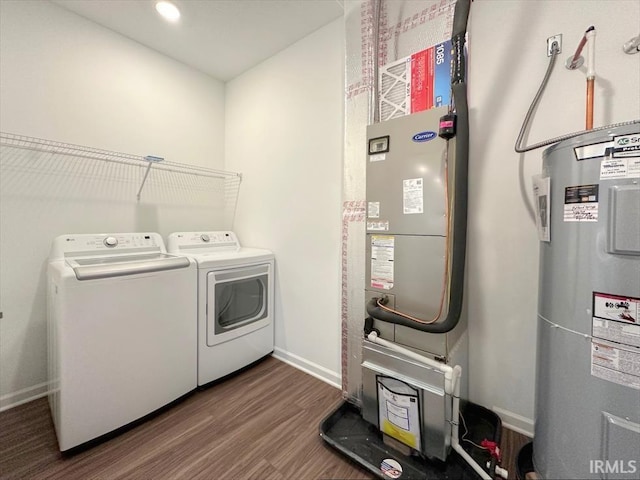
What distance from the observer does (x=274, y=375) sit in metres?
2.05

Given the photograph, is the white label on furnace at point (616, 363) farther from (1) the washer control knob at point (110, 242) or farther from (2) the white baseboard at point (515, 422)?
(1) the washer control knob at point (110, 242)

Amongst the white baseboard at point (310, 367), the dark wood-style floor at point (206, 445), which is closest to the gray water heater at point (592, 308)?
the dark wood-style floor at point (206, 445)

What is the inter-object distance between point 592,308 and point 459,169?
67 cm

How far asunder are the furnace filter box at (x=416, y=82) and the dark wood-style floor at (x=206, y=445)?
1815mm

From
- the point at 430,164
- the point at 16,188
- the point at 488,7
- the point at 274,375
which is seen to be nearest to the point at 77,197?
the point at 16,188

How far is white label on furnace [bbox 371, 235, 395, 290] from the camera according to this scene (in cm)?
136

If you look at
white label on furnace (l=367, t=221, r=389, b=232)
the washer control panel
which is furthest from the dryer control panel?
white label on furnace (l=367, t=221, r=389, b=232)

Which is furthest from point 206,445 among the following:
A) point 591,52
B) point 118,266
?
point 591,52

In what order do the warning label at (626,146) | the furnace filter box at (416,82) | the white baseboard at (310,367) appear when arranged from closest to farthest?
the warning label at (626,146) → the furnace filter box at (416,82) → the white baseboard at (310,367)

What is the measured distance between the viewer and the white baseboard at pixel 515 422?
1370mm

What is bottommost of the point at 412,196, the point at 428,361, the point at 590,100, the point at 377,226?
the point at 428,361

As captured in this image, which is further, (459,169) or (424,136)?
(424,136)

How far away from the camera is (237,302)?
2.13 meters

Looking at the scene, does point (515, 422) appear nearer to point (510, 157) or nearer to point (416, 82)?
point (510, 157)
